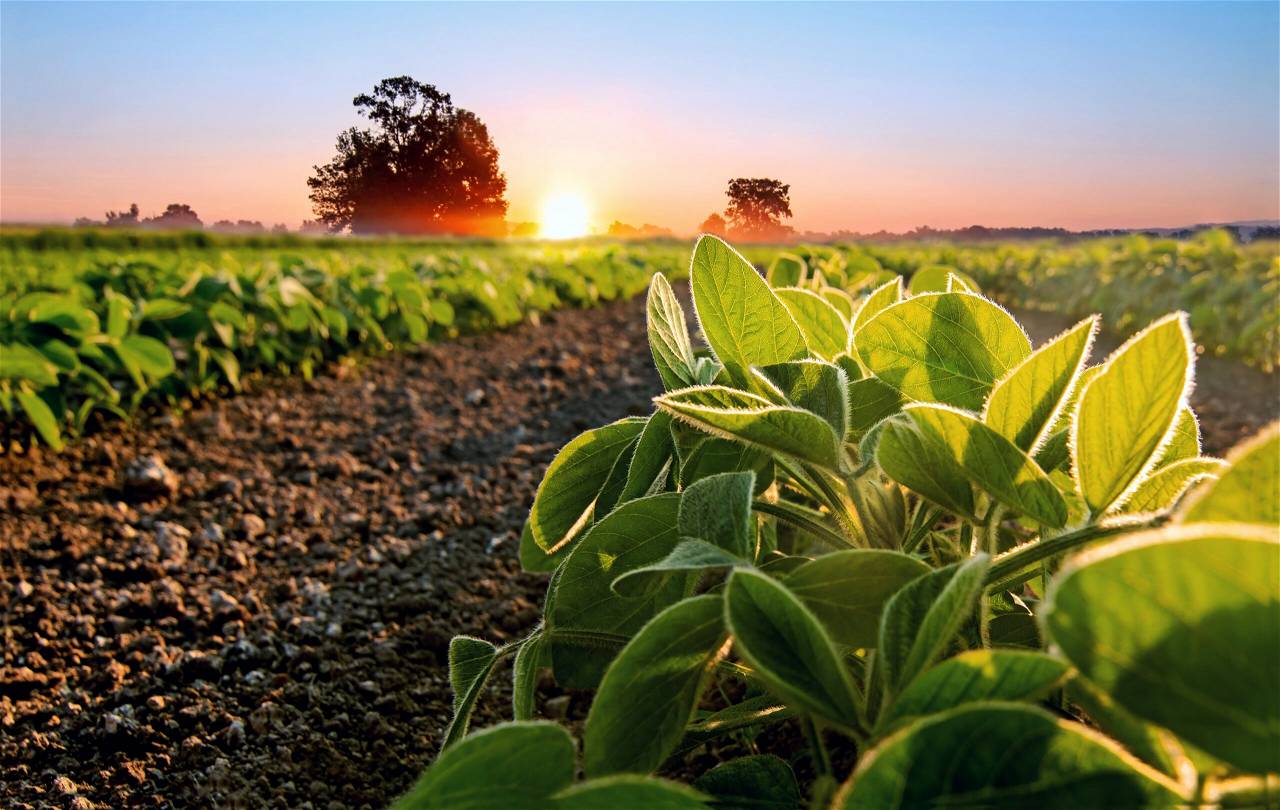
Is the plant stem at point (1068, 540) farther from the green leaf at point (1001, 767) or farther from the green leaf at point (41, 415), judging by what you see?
the green leaf at point (41, 415)

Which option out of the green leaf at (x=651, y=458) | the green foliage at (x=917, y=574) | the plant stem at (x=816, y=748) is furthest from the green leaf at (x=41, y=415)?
the plant stem at (x=816, y=748)

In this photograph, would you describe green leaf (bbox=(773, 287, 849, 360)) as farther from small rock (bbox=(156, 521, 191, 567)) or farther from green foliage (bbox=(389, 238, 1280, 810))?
small rock (bbox=(156, 521, 191, 567))

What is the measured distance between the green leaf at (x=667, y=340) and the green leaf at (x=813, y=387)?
12 cm

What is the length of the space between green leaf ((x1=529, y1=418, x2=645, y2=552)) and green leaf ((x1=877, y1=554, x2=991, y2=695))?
0.40 meters

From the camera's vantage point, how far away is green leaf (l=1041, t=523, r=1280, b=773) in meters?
0.35

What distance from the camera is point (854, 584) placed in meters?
0.61

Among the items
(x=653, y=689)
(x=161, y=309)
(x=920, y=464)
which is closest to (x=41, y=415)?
(x=161, y=309)

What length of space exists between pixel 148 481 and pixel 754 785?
3.10m

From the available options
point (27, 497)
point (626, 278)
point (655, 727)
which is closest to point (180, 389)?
point (27, 497)

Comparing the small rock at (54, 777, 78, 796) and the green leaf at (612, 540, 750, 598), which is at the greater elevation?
the green leaf at (612, 540, 750, 598)

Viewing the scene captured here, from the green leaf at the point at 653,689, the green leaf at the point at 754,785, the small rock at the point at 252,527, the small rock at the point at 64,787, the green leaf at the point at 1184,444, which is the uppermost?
the green leaf at the point at 1184,444

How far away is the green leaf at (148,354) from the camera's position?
3.61m

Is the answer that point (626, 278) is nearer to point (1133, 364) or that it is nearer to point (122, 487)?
point (122, 487)

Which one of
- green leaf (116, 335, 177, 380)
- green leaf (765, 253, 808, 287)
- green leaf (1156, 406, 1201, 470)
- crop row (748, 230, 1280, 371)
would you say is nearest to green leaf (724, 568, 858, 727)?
green leaf (1156, 406, 1201, 470)
